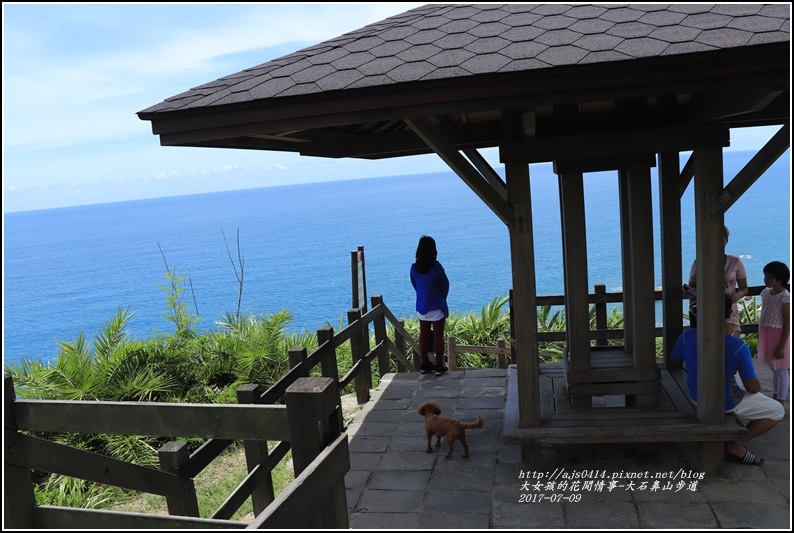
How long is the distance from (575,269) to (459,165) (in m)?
1.40

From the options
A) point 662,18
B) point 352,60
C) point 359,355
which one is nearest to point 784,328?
point 662,18

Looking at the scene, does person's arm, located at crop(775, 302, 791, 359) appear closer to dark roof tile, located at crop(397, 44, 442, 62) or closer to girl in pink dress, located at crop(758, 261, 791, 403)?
girl in pink dress, located at crop(758, 261, 791, 403)

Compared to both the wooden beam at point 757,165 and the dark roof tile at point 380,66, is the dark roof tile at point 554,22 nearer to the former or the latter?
the dark roof tile at point 380,66

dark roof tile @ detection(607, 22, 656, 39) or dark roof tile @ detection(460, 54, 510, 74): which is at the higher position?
dark roof tile @ detection(607, 22, 656, 39)

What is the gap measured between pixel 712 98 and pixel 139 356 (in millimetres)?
6675

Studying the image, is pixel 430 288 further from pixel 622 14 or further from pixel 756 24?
pixel 756 24

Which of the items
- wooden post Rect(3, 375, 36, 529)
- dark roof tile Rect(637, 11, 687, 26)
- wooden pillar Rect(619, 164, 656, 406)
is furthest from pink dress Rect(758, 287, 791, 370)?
wooden post Rect(3, 375, 36, 529)

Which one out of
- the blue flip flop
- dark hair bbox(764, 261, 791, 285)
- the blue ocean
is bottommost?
the blue ocean

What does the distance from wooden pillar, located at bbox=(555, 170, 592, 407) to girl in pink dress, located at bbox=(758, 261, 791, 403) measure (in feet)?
4.59

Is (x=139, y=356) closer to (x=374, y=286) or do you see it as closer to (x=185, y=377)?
(x=185, y=377)

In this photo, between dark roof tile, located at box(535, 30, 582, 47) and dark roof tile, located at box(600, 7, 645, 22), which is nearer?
dark roof tile, located at box(535, 30, 582, 47)

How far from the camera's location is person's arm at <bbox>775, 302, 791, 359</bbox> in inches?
191

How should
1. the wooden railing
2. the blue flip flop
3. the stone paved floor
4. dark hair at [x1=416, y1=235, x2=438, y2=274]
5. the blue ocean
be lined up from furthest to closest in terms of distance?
the blue ocean
dark hair at [x1=416, y1=235, x2=438, y2=274]
the blue flip flop
the stone paved floor
the wooden railing

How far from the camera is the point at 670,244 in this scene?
18.4 feet
